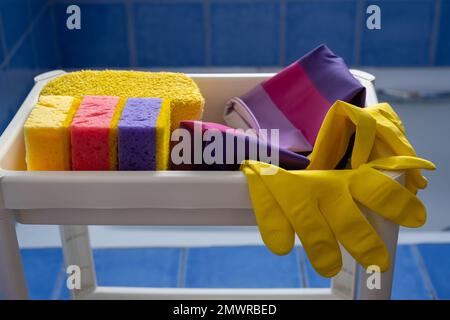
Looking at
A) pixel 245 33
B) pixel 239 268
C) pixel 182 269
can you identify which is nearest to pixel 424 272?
pixel 239 268

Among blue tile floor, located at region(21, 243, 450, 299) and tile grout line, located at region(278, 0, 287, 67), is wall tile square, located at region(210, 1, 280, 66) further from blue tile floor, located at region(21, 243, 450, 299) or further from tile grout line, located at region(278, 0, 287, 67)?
blue tile floor, located at region(21, 243, 450, 299)

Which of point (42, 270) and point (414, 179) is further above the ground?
point (414, 179)

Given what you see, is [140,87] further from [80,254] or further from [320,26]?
[320,26]

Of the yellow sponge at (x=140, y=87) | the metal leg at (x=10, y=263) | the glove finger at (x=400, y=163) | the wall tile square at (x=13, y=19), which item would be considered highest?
the wall tile square at (x=13, y=19)

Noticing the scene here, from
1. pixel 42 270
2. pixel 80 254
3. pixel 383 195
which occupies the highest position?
pixel 383 195

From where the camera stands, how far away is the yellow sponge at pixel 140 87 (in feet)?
3.00

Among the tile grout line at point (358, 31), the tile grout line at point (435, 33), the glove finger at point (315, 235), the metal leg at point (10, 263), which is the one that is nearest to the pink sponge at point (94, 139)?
the metal leg at point (10, 263)

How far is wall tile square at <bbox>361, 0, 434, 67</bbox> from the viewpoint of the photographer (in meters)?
1.71

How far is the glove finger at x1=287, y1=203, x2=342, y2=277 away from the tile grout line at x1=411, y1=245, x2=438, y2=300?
569 millimetres

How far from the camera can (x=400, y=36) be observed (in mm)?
1746

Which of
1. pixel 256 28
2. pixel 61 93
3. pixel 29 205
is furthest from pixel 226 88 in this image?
pixel 256 28

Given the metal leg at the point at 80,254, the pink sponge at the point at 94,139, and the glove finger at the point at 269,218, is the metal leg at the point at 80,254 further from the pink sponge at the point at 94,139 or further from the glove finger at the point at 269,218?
the glove finger at the point at 269,218

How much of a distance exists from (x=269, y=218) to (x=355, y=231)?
0.10 m
